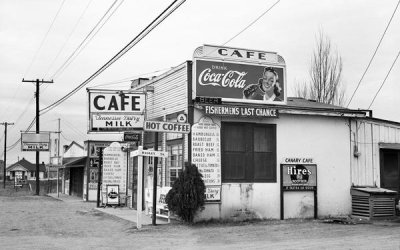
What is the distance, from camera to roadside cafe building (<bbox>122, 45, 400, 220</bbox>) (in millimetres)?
17484

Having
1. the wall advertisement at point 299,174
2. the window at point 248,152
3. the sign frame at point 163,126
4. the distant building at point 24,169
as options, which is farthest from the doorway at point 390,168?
the distant building at point 24,169

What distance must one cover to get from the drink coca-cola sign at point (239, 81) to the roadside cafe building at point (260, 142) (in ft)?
0.11

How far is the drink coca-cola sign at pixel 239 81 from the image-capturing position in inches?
695

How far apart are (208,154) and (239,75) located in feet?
9.91

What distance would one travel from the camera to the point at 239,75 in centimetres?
1825

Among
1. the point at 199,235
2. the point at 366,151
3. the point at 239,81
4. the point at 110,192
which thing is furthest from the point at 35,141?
the point at 199,235

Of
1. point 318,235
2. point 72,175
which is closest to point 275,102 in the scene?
point 318,235

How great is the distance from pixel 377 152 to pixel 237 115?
6.48 m

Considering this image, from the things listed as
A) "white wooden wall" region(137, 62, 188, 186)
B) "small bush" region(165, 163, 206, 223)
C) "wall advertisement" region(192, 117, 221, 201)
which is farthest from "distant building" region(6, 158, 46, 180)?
"small bush" region(165, 163, 206, 223)

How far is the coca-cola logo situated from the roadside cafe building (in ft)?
0.11

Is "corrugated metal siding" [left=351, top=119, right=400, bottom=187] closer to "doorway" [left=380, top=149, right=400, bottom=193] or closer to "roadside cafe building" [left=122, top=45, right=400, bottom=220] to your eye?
"roadside cafe building" [left=122, top=45, right=400, bottom=220]

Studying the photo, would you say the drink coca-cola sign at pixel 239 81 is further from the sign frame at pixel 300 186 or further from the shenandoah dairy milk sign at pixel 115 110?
the shenandoah dairy milk sign at pixel 115 110

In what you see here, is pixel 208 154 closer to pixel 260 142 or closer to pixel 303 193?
pixel 260 142

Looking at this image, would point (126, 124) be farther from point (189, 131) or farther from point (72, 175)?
point (72, 175)
